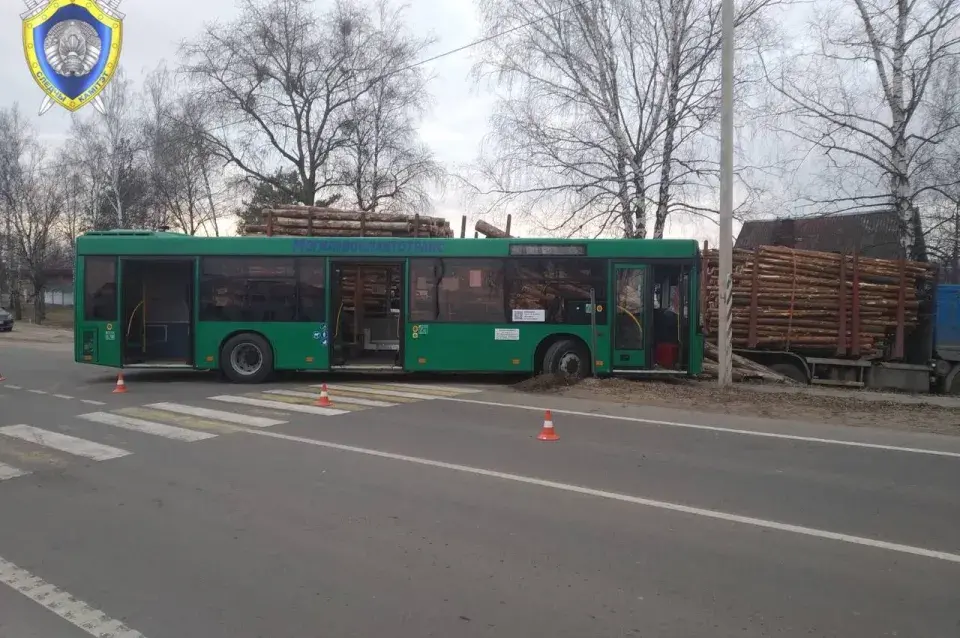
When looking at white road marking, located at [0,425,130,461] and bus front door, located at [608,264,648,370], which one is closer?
white road marking, located at [0,425,130,461]

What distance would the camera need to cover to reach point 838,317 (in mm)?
15391

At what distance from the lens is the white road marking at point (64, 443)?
8.06 m

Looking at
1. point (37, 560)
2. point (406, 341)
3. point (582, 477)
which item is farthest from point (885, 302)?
point (37, 560)

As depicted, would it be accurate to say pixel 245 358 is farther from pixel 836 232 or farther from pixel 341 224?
pixel 836 232

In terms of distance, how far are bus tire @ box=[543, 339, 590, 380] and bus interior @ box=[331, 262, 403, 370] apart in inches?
124

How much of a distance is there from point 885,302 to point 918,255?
3918mm

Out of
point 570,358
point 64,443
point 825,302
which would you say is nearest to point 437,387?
point 570,358

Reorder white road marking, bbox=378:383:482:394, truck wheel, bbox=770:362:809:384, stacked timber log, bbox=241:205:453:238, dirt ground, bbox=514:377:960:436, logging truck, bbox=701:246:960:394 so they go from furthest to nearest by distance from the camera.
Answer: stacked timber log, bbox=241:205:453:238, truck wheel, bbox=770:362:809:384, logging truck, bbox=701:246:960:394, white road marking, bbox=378:383:482:394, dirt ground, bbox=514:377:960:436

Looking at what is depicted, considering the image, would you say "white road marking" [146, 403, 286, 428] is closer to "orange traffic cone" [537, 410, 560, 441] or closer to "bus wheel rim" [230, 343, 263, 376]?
"bus wheel rim" [230, 343, 263, 376]

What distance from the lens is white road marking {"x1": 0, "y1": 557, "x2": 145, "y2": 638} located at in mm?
3877

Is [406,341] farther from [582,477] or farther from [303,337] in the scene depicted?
[582,477]

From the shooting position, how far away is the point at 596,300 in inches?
559

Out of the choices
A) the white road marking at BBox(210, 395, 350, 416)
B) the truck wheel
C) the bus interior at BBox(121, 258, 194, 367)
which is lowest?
the white road marking at BBox(210, 395, 350, 416)

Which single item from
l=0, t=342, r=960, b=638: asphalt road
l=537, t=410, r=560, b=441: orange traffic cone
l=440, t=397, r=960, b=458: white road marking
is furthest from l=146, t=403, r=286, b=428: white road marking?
l=537, t=410, r=560, b=441: orange traffic cone
